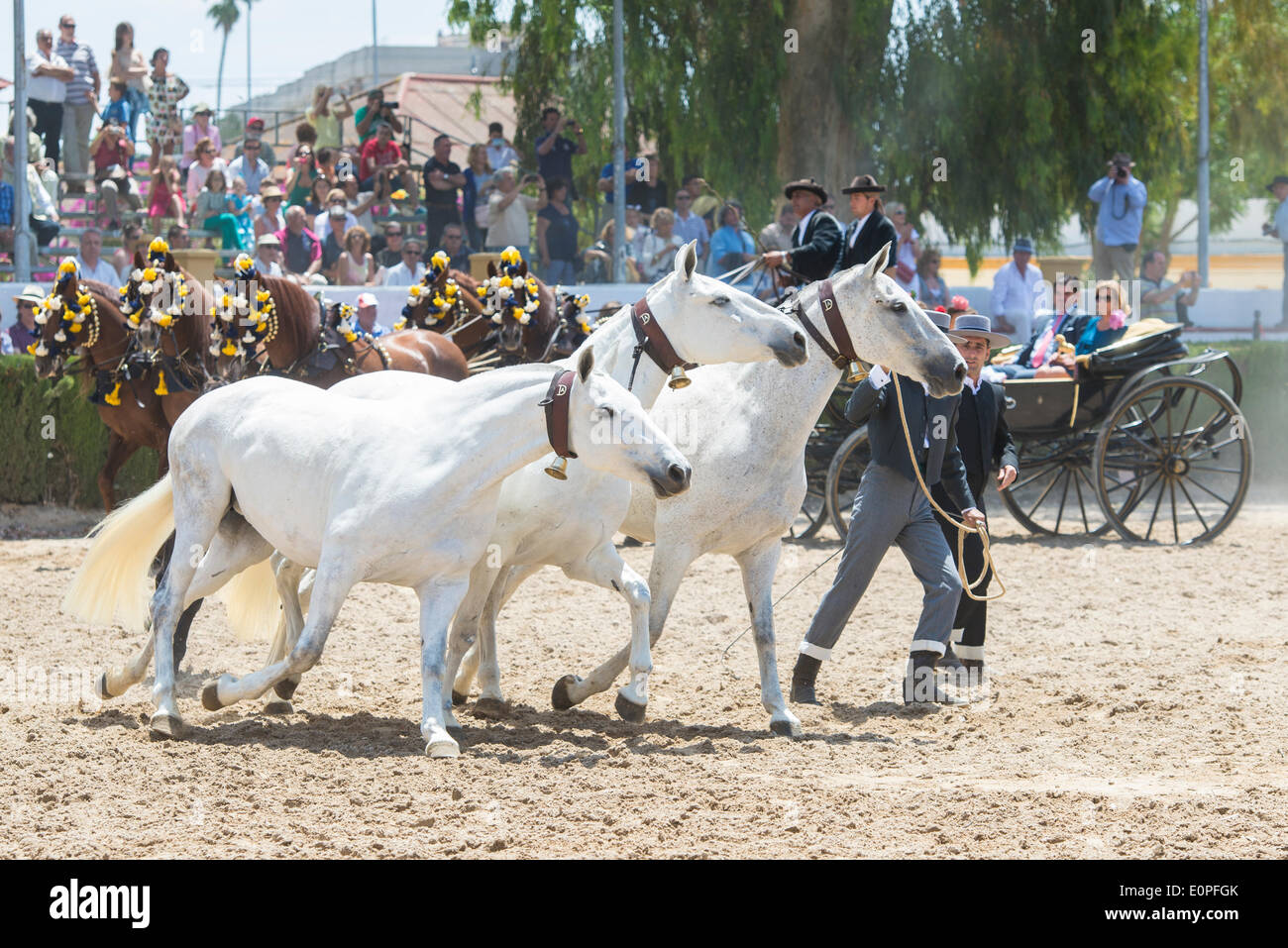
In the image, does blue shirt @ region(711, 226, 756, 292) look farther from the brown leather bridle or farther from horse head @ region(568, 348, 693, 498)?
horse head @ region(568, 348, 693, 498)

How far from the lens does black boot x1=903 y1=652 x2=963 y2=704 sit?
7316 mm

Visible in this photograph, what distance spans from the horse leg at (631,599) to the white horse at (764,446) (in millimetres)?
231

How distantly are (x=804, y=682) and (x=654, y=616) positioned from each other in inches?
36.4

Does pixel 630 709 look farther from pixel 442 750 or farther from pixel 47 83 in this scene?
pixel 47 83

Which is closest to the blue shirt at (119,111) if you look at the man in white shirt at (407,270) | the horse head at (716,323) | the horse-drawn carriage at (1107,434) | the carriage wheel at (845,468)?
the man in white shirt at (407,270)

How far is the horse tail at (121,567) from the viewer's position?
695 cm

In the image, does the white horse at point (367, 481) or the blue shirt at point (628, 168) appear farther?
the blue shirt at point (628, 168)

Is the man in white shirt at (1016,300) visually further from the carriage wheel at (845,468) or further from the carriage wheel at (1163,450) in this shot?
the carriage wheel at (845,468)

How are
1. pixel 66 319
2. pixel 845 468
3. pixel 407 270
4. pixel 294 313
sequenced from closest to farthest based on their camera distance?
pixel 66 319
pixel 294 313
pixel 845 468
pixel 407 270

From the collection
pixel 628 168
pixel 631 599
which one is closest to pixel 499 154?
pixel 628 168

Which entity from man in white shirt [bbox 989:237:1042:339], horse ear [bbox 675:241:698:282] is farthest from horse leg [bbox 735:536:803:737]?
man in white shirt [bbox 989:237:1042:339]

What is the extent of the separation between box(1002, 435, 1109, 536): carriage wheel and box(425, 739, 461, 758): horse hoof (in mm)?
6491

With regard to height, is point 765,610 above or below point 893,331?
below

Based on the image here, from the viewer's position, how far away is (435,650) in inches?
233
